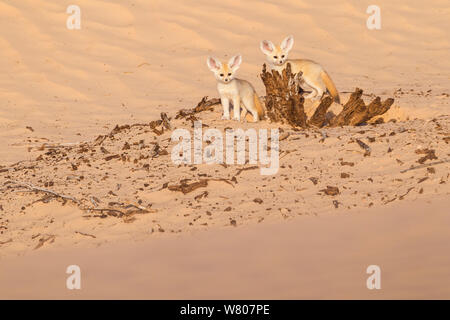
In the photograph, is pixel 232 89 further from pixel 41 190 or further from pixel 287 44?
pixel 41 190

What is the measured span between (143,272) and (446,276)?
5.51 feet

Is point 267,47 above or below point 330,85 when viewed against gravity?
above

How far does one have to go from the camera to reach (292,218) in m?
5.01

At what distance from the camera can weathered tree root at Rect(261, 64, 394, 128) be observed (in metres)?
7.59

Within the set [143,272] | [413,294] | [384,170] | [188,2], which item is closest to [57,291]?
[143,272]

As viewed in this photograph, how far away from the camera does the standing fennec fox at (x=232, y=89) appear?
7.88m

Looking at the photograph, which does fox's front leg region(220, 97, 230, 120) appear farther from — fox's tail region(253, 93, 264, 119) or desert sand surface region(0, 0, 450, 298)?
fox's tail region(253, 93, 264, 119)

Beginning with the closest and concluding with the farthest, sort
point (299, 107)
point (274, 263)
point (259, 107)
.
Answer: point (274, 263), point (299, 107), point (259, 107)

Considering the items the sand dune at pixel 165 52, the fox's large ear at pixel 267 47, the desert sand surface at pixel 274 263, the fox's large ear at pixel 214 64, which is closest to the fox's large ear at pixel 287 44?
the fox's large ear at pixel 267 47

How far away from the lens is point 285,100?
7586mm

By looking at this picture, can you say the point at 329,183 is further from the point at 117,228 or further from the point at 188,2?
the point at 188,2

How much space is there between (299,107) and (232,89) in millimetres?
806

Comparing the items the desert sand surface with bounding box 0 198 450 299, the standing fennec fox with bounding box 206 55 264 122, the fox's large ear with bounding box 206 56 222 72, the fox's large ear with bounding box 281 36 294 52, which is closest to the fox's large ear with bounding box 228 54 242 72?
the standing fennec fox with bounding box 206 55 264 122

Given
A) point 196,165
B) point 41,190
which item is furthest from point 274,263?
point 41,190
